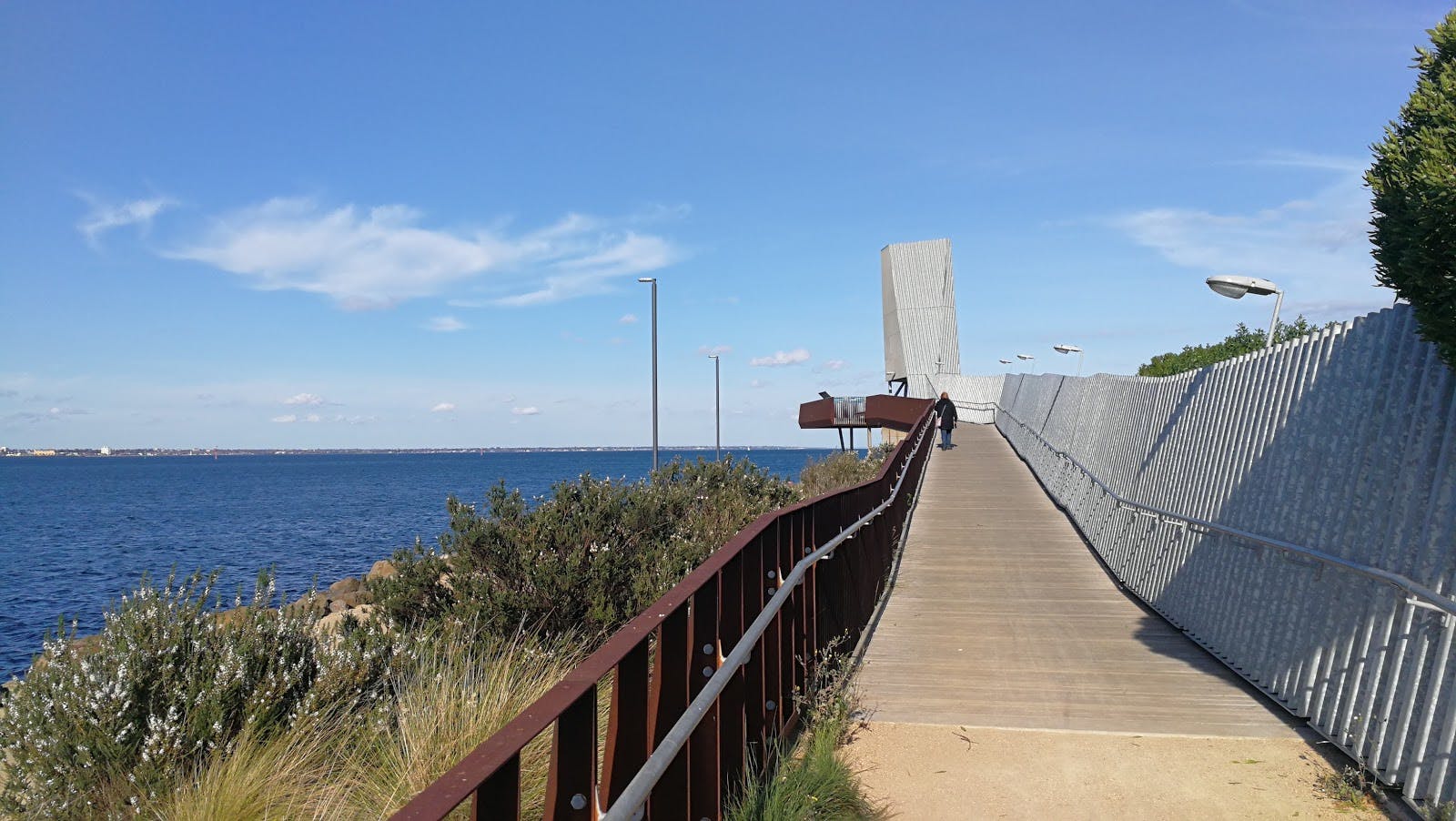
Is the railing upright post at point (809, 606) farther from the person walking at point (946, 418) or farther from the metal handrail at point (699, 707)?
the person walking at point (946, 418)

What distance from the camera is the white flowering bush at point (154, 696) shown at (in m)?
5.99

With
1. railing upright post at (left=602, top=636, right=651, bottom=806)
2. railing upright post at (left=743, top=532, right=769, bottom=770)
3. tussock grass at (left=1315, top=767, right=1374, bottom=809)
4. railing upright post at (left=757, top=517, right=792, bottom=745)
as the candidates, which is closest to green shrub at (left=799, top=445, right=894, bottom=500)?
railing upright post at (left=757, top=517, right=792, bottom=745)

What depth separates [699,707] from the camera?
12.9ft

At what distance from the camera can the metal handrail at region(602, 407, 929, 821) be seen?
3.09m

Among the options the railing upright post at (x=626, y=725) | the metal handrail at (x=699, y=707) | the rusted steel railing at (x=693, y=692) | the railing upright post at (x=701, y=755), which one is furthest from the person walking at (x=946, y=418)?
the railing upright post at (x=626, y=725)

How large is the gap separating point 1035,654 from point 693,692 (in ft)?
18.4

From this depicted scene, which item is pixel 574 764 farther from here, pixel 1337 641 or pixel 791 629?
pixel 1337 641

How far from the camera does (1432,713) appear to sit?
5.22 metres


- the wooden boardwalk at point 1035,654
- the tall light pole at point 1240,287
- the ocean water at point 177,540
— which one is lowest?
the ocean water at point 177,540

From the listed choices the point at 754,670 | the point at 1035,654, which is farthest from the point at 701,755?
the point at 1035,654

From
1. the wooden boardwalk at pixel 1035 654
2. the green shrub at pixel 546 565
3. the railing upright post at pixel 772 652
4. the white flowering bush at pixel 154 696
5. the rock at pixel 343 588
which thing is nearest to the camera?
the railing upright post at pixel 772 652

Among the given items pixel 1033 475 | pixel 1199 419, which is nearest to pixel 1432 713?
pixel 1199 419

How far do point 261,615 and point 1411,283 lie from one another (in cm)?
707

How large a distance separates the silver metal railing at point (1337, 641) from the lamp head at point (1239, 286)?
3.16 m
